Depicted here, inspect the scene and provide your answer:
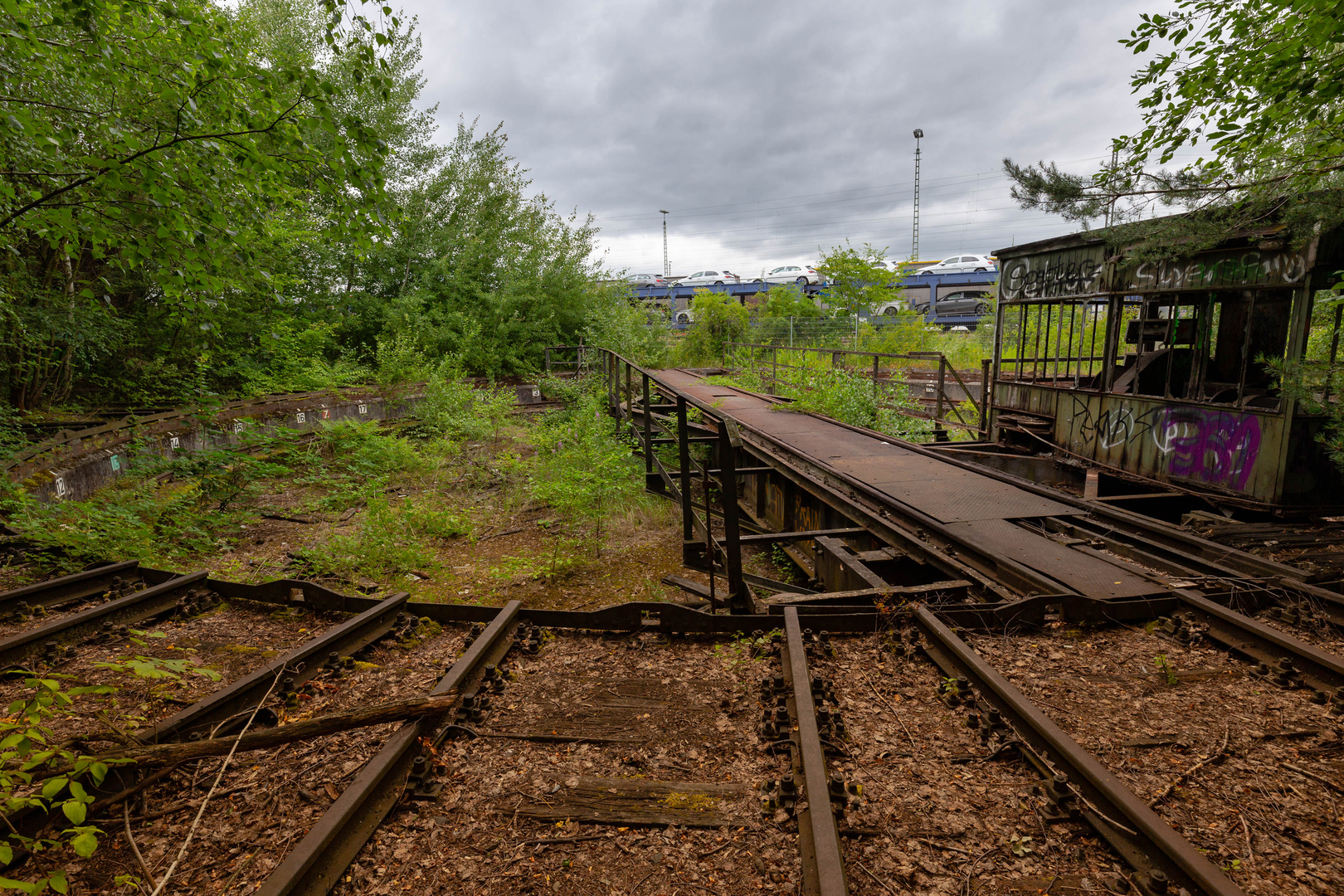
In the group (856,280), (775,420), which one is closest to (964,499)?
(775,420)

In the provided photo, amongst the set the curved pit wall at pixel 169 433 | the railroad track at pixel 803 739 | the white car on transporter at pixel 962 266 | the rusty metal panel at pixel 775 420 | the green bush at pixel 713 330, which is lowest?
the railroad track at pixel 803 739

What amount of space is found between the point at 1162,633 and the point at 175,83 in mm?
7718

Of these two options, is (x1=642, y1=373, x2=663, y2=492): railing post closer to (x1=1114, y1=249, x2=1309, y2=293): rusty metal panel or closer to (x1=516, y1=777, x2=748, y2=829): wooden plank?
(x1=516, y1=777, x2=748, y2=829): wooden plank

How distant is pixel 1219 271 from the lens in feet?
24.2

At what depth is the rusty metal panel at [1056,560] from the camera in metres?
4.30

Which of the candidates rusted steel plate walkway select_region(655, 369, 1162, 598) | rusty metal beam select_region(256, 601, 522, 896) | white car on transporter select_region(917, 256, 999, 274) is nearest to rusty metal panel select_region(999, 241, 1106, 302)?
rusted steel plate walkway select_region(655, 369, 1162, 598)

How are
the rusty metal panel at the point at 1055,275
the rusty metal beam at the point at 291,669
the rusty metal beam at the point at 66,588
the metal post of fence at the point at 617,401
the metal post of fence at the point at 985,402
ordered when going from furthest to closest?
the metal post of fence at the point at 617,401
the metal post of fence at the point at 985,402
the rusty metal panel at the point at 1055,275
the rusty metal beam at the point at 66,588
the rusty metal beam at the point at 291,669

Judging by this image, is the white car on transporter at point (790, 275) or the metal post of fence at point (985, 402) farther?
the white car on transporter at point (790, 275)

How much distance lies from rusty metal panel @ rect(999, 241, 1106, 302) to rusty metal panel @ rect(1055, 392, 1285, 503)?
1.65 m

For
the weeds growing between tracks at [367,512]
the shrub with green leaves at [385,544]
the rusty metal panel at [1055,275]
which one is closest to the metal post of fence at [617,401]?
the weeds growing between tracks at [367,512]

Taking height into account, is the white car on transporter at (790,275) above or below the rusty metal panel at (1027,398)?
above

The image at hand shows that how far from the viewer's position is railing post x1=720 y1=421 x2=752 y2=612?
4320 mm

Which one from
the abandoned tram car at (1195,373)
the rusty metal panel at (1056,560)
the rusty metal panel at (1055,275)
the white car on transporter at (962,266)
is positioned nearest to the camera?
the rusty metal panel at (1056,560)

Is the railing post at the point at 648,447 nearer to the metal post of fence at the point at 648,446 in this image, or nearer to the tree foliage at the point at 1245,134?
the metal post of fence at the point at 648,446
